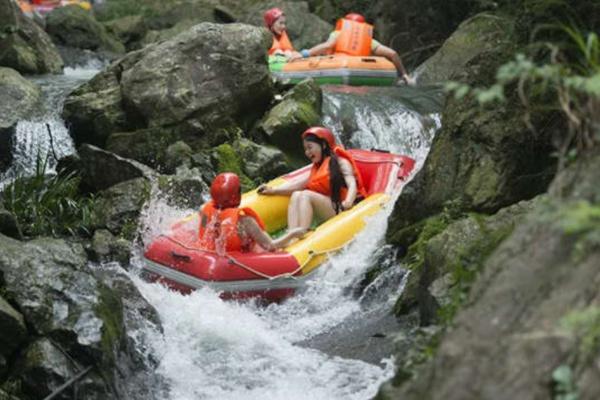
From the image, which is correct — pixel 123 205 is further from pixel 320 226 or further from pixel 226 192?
pixel 320 226

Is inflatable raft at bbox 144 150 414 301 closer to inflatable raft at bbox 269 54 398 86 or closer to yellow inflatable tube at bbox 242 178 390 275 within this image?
yellow inflatable tube at bbox 242 178 390 275

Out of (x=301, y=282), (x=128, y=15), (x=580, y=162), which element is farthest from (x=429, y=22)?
(x=580, y=162)

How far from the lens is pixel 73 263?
7074 mm

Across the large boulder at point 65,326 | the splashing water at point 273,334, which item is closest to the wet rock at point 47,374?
the large boulder at point 65,326

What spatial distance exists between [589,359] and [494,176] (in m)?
4.81

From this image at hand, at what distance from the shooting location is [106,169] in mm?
11109

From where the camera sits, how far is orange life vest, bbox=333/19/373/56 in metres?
16.2

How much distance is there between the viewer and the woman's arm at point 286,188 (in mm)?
10086

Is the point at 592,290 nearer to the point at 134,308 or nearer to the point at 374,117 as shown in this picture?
the point at 134,308

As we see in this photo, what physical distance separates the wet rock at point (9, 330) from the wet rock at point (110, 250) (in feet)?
11.2

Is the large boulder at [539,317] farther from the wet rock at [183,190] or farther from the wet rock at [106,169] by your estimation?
the wet rock at [106,169]

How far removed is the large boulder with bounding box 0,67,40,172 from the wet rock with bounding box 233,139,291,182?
8.35ft

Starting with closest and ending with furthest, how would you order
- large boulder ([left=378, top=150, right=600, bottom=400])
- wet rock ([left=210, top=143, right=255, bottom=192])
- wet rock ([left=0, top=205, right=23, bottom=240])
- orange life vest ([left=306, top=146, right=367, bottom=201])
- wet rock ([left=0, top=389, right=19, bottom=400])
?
large boulder ([left=378, top=150, right=600, bottom=400]) < wet rock ([left=0, top=389, right=19, bottom=400]) < wet rock ([left=0, top=205, right=23, bottom=240]) < orange life vest ([left=306, top=146, right=367, bottom=201]) < wet rock ([left=210, top=143, right=255, bottom=192])

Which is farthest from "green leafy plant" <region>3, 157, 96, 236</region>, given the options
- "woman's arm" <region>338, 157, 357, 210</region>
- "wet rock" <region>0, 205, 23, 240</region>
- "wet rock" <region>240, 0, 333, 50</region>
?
"wet rock" <region>240, 0, 333, 50</region>
